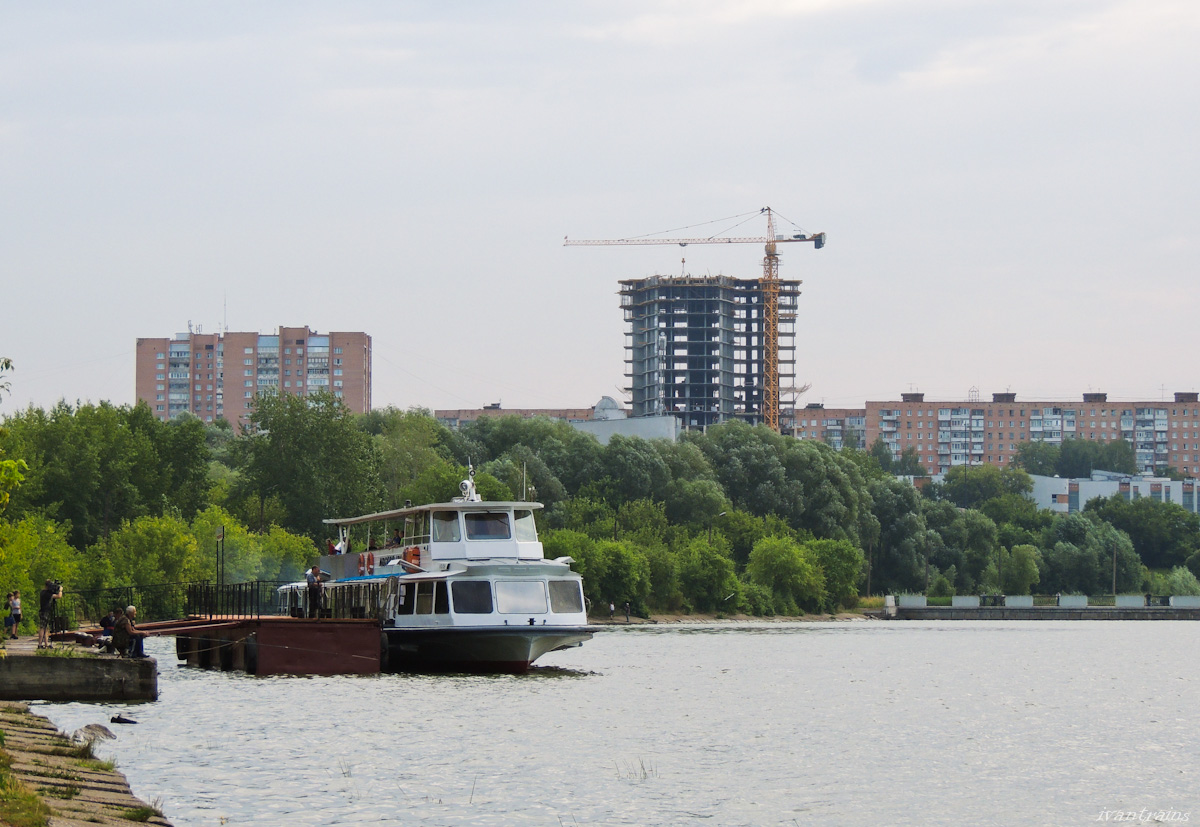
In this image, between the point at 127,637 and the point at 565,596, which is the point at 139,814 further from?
the point at 565,596

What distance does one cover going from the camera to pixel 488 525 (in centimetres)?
5172

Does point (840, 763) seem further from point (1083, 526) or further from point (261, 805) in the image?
point (1083, 526)

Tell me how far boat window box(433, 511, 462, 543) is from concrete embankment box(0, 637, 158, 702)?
14190 millimetres

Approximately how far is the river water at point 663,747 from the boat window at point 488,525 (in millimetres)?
4905

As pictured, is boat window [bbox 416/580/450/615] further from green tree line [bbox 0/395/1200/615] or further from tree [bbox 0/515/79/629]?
green tree line [bbox 0/395/1200/615]

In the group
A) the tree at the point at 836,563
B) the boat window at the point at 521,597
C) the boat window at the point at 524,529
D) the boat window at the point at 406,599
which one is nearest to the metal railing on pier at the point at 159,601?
the boat window at the point at 406,599

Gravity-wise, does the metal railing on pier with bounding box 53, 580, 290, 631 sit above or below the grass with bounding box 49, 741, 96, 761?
below

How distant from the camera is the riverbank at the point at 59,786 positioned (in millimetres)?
18475

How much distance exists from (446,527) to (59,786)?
30222 mm

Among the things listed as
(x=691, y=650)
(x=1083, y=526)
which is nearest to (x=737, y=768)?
(x=691, y=650)

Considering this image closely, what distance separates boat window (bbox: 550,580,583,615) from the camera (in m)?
49.2

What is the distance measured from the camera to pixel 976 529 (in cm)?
15600

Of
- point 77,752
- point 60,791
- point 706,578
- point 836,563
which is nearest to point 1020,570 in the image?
point 836,563

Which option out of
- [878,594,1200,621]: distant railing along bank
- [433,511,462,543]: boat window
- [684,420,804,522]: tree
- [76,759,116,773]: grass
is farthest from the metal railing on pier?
[878,594,1200,621]: distant railing along bank
